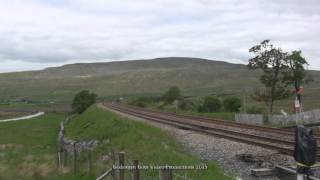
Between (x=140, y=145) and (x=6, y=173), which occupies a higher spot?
(x=140, y=145)

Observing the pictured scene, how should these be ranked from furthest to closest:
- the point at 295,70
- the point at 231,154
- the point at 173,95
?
the point at 173,95, the point at 295,70, the point at 231,154

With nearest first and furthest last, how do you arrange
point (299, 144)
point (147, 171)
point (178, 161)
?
1. point (299, 144)
2. point (147, 171)
3. point (178, 161)

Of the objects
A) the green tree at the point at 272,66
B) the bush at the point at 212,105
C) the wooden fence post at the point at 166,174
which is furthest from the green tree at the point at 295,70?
the wooden fence post at the point at 166,174

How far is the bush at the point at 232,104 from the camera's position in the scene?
76.2 meters

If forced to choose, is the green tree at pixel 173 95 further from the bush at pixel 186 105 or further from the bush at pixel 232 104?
the bush at pixel 232 104

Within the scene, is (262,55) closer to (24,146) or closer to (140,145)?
(24,146)

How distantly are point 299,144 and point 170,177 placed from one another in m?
3.08

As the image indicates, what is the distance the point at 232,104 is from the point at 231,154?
56158mm

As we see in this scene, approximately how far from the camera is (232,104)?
76875 mm

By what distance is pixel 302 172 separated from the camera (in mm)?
7621

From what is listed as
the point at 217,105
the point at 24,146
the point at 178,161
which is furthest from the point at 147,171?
the point at 217,105

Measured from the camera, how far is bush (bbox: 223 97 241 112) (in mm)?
76250

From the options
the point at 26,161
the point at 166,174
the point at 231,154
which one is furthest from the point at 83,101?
the point at 166,174

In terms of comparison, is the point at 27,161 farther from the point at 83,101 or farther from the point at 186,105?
the point at 83,101
